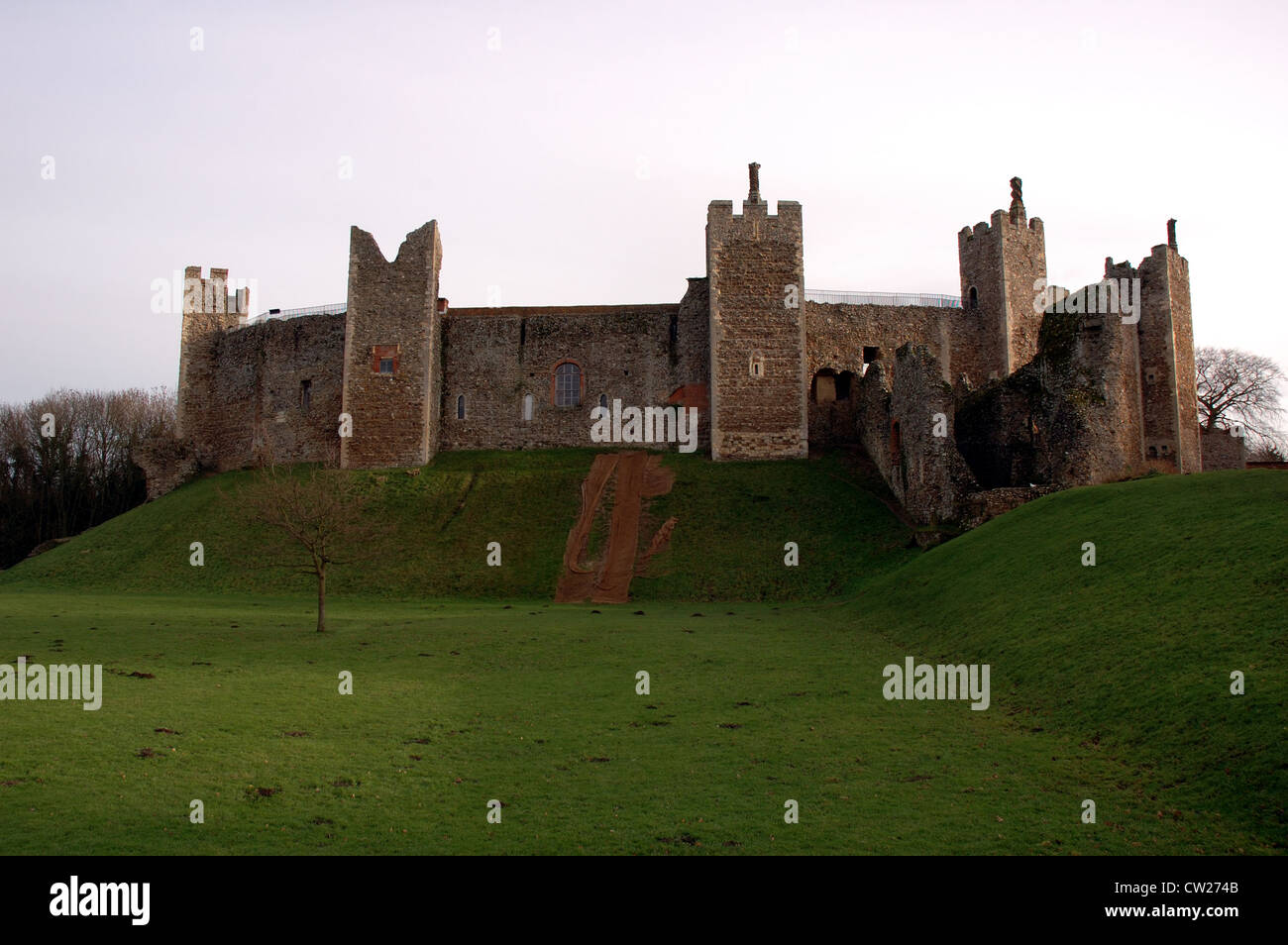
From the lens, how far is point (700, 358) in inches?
1715

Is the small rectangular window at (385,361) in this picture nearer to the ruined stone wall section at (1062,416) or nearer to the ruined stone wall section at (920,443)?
the ruined stone wall section at (920,443)

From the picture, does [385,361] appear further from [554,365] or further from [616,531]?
[616,531]

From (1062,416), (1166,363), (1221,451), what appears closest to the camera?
(1062,416)

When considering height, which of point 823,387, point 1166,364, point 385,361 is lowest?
point 1166,364

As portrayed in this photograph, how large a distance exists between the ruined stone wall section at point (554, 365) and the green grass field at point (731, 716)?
18.4 meters

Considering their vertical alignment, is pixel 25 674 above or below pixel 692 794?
above

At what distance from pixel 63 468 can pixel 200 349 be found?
13.6 metres

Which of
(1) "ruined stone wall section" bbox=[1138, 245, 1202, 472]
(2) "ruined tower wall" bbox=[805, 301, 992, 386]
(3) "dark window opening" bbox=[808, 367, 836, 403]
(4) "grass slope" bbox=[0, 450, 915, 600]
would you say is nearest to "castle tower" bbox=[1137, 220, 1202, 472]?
(1) "ruined stone wall section" bbox=[1138, 245, 1202, 472]

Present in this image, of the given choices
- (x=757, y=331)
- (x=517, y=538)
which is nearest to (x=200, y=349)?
(x=517, y=538)

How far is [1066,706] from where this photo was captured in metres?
12.9

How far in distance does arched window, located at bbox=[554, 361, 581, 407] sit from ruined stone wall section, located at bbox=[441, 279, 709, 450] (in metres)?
0.20
